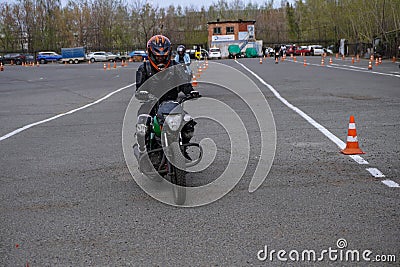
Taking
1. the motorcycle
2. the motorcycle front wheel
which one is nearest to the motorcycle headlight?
the motorcycle

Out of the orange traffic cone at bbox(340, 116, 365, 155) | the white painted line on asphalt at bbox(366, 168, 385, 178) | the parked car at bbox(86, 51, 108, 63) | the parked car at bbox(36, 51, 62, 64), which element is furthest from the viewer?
the parked car at bbox(36, 51, 62, 64)

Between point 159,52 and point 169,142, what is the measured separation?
134 cm

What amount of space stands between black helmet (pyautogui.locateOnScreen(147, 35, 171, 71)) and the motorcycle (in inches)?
21.3

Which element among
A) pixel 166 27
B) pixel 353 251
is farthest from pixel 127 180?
pixel 166 27

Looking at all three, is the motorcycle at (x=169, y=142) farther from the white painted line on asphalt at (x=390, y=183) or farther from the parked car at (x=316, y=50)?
the parked car at (x=316, y=50)

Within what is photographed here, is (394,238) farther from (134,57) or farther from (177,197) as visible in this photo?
(134,57)

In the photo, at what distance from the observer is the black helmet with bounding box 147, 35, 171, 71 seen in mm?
6934

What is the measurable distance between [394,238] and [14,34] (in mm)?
106559

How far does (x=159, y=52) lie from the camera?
6.93 m

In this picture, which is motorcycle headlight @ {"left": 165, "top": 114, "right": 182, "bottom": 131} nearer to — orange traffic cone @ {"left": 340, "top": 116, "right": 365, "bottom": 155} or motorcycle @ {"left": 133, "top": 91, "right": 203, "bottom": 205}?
motorcycle @ {"left": 133, "top": 91, "right": 203, "bottom": 205}

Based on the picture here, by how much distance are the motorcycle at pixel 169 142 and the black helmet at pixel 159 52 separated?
0.54m

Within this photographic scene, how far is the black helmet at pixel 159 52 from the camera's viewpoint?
22.7 ft

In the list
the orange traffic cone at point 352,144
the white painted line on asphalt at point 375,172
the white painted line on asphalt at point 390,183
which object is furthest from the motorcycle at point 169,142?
the orange traffic cone at point 352,144

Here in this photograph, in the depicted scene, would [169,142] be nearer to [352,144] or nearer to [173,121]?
[173,121]
